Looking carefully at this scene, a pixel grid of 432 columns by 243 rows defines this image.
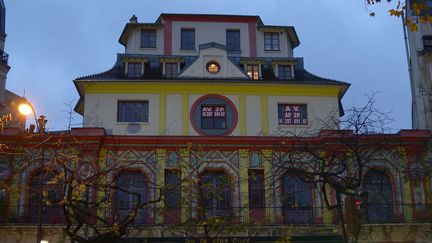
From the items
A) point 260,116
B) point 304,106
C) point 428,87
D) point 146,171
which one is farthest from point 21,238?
point 428,87

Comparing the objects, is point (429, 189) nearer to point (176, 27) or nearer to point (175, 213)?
point (175, 213)

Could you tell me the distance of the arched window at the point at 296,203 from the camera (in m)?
30.8

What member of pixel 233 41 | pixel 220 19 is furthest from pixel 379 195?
pixel 220 19

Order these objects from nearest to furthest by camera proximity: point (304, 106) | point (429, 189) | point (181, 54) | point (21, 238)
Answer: point (21, 238), point (429, 189), point (304, 106), point (181, 54)

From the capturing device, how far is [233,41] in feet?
122

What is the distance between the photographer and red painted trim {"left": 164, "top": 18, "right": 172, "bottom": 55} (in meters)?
36.3

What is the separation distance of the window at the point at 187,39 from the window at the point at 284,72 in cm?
549

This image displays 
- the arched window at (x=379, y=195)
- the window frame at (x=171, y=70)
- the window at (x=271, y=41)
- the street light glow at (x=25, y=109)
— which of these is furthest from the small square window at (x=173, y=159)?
the street light glow at (x=25, y=109)

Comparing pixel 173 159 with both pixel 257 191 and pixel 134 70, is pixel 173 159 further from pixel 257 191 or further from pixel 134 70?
pixel 134 70

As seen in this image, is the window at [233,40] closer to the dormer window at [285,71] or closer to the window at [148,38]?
the dormer window at [285,71]

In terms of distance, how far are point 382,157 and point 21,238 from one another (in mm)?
18656

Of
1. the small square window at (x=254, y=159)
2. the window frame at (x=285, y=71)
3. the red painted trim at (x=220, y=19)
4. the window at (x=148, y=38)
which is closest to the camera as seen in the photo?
the small square window at (x=254, y=159)

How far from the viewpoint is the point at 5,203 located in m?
30.2

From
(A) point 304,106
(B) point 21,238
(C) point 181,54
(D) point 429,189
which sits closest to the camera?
(B) point 21,238
